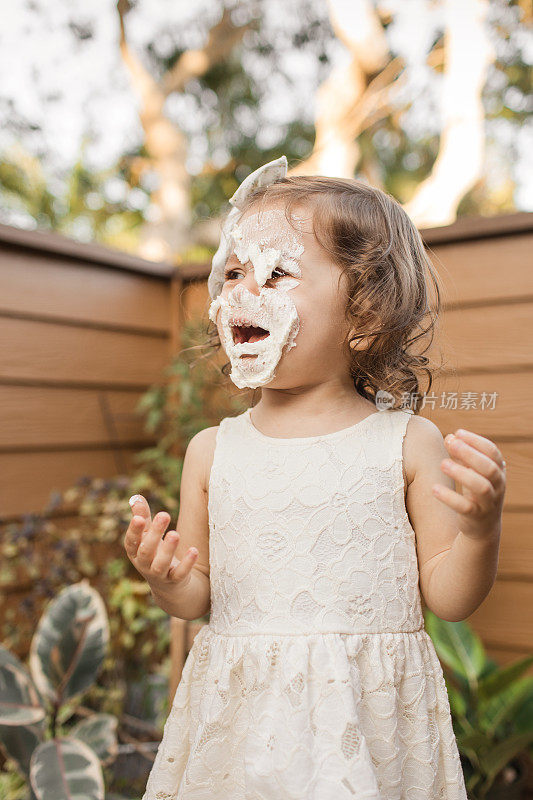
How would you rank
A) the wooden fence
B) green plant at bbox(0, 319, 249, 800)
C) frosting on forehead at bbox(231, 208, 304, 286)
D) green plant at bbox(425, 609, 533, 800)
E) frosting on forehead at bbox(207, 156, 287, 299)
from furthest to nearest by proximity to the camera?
green plant at bbox(0, 319, 249, 800) → green plant at bbox(425, 609, 533, 800) → the wooden fence → frosting on forehead at bbox(207, 156, 287, 299) → frosting on forehead at bbox(231, 208, 304, 286)

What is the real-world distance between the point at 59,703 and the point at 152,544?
3.36 ft

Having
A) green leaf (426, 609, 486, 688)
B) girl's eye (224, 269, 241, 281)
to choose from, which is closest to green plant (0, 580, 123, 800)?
green leaf (426, 609, 486, 688)

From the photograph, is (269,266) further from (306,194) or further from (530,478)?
(530,478)

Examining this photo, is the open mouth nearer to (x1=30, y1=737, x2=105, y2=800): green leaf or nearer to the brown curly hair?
the brown curly hair

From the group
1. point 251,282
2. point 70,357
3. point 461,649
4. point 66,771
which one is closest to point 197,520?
point 251,282

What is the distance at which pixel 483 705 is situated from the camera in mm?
1941

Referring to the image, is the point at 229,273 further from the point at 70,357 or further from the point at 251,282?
the point at 70,357

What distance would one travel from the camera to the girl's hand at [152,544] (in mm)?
996

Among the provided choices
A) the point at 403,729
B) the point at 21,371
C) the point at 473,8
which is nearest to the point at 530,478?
the point at 403,729

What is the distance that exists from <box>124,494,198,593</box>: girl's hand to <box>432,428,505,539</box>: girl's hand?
1.24ft

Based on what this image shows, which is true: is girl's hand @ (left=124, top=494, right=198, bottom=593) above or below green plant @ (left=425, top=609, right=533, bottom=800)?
above

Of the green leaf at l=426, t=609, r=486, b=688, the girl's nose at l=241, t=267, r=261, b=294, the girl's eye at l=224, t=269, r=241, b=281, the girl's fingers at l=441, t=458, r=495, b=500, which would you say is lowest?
the green leaf at l=426, t=609, r=486, b=688

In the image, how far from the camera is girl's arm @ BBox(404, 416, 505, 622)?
835mm

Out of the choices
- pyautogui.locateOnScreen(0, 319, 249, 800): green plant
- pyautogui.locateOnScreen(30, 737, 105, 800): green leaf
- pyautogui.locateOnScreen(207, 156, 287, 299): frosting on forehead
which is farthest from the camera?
pyautogui.locateOnScreen(0, 319, 249, 800): green plant
